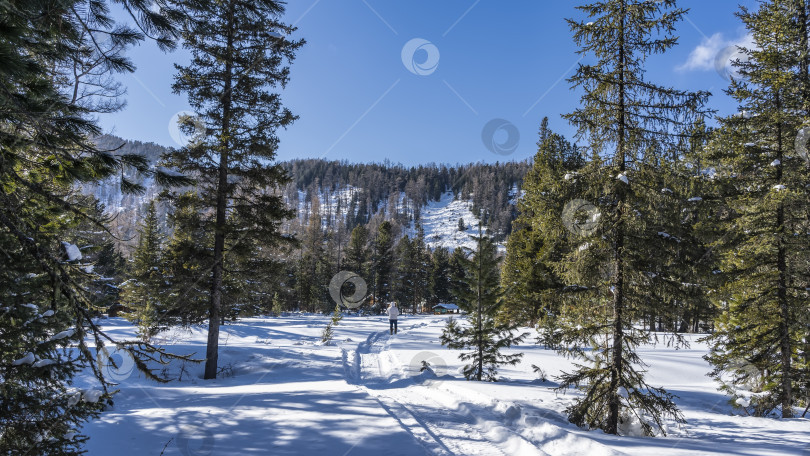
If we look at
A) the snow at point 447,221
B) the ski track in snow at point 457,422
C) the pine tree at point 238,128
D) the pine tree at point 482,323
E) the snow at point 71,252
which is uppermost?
the snow at point 447,221

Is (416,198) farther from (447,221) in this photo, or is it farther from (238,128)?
(238,128)

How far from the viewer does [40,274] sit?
557cm

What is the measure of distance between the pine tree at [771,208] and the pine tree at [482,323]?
21.2ft

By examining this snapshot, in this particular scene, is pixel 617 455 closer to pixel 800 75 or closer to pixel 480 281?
pixel 480 281

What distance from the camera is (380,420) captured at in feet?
22.5

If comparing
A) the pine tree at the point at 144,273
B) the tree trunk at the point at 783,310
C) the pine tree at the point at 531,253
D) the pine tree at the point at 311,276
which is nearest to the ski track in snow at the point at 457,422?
the tree trunk at the point at 783,310

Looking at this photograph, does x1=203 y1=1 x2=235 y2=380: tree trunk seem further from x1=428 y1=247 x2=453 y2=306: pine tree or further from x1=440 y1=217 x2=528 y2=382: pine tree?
x1=428 y1=247 x2=453 y2=306: pine tree

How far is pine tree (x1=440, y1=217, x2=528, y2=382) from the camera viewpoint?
12648 mm

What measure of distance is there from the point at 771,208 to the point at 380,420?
1156 cm

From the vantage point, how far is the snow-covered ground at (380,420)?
5.82 metres

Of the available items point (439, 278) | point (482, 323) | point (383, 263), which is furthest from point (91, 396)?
point (439, 278)

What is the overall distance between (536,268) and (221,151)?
17.8 metres

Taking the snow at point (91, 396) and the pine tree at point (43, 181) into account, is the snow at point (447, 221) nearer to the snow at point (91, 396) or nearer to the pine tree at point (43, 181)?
the pine tree at point (43, 181)

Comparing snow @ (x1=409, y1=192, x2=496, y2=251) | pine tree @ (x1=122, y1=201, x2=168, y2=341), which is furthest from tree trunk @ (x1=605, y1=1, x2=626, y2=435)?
snow @ (x1=409, y1=192, x2=496, y2=251)
